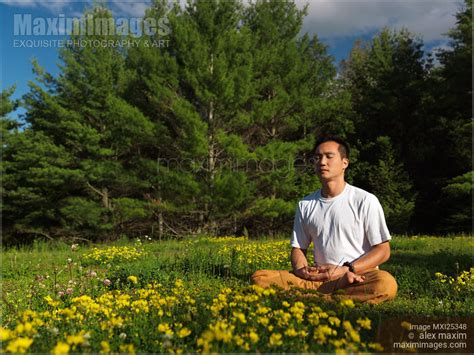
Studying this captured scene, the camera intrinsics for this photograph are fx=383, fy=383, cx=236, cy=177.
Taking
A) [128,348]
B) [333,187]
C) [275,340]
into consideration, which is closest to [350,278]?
[333,187]

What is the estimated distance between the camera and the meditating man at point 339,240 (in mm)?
3352

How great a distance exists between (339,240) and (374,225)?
13.2 inches

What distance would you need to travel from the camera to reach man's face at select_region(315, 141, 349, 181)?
3566mm

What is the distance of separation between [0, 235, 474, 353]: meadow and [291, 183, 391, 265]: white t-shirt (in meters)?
0.50

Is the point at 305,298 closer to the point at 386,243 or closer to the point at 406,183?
the point at 386,243

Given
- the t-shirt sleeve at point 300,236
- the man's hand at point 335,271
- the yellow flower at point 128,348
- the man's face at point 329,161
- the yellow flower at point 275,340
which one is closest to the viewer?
the yellow flower at point 128,348

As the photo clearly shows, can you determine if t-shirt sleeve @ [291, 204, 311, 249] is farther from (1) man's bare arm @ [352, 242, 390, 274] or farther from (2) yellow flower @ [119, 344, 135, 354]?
(2) yellow flower @ [119, 344, 135, 354]

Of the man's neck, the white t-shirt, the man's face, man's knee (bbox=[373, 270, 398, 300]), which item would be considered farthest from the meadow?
the man's face

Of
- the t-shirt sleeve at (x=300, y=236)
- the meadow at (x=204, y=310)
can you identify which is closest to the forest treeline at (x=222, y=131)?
the meadow at (x=204, y=310)

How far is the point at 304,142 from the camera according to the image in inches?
783

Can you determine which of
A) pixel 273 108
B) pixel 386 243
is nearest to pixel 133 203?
pixel 273 108

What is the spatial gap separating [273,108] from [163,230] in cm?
820

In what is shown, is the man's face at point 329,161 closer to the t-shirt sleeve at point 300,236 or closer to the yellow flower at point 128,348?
the t-shirt sleeve at point 300,236

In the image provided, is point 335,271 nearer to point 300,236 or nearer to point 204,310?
point 300,236
